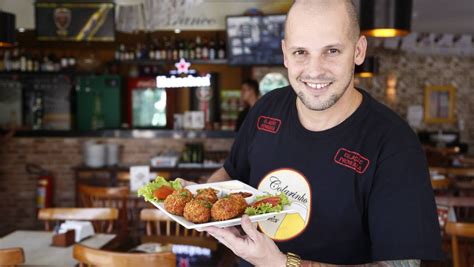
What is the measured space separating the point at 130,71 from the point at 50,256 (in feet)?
24.6

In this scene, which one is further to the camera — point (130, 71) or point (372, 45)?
point (372, 45)

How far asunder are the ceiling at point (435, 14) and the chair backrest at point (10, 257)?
5539 mm

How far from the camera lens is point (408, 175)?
1.44m

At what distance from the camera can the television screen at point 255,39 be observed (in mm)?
7246

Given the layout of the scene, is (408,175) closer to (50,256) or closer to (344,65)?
(344,65)

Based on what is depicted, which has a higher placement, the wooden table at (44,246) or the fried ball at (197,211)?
the fried ball at (197,211)

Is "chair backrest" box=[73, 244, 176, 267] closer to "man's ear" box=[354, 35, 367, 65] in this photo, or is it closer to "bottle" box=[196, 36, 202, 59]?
"man's ear" box=[354, 35, 367, 65]

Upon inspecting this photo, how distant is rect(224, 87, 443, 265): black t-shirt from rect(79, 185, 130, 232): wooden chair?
8.70 feet

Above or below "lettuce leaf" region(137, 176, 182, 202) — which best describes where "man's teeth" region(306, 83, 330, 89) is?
above

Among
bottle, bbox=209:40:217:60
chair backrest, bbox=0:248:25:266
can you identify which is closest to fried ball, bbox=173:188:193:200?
chair backrest, bbox=0:248:25:266

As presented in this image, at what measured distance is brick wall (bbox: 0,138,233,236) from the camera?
284 inches

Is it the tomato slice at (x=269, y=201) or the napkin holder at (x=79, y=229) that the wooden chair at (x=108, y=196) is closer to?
the napkin holder at (x=79, y=229)

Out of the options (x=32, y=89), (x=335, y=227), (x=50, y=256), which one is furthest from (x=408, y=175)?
(x=32, y=89)

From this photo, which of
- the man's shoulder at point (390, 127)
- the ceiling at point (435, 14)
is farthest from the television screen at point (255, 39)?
the man's shoulder at point (390, 127)
